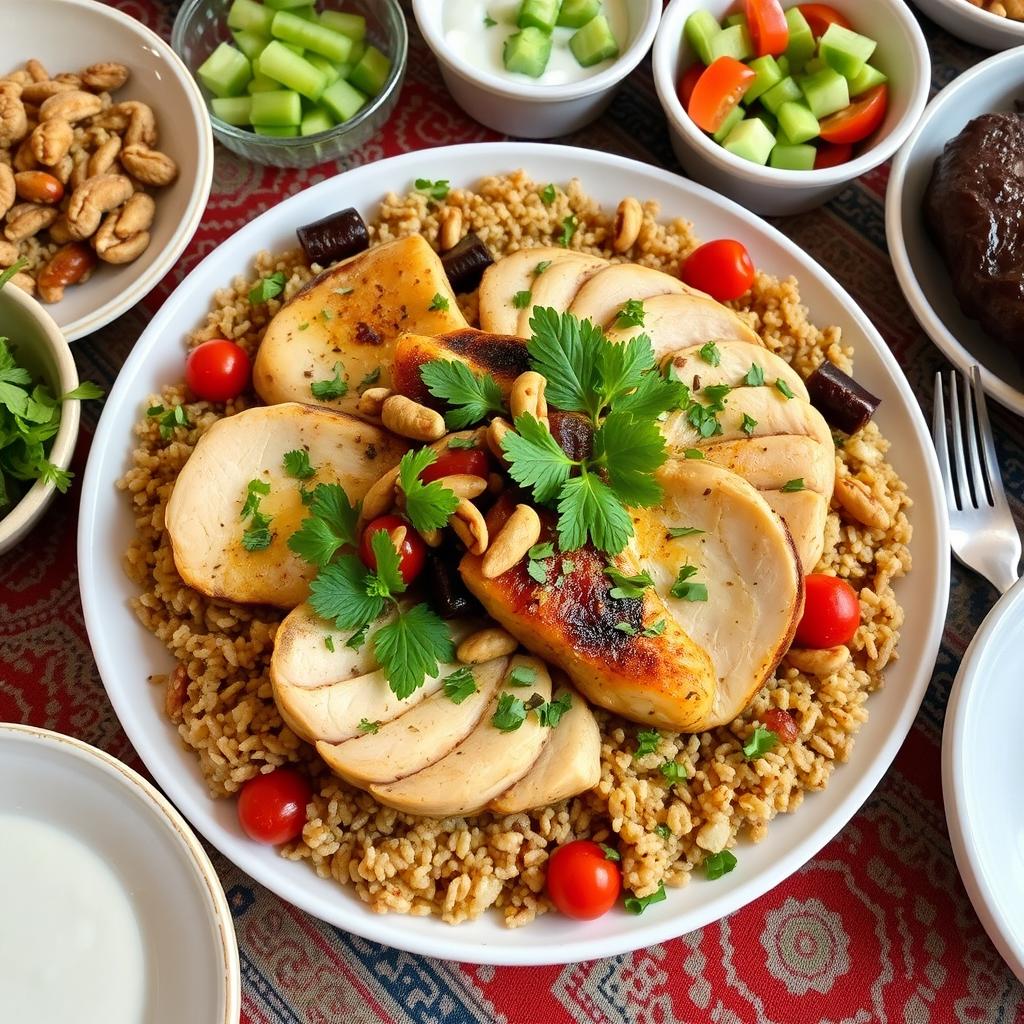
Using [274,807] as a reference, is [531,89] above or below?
above

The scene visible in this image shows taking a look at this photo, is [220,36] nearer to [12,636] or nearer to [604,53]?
[604,53]

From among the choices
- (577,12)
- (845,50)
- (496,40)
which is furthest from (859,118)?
(496,40)

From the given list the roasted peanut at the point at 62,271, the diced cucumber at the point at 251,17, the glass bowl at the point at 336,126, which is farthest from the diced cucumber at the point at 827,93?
the roasted peanut at the point at 62,271

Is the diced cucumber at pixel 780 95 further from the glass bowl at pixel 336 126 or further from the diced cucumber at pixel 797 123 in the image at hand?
the glass bowl at pixel 336 126

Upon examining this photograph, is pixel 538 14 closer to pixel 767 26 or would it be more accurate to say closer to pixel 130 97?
pixel 767 26

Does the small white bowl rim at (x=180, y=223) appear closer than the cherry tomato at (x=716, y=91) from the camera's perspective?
Yes

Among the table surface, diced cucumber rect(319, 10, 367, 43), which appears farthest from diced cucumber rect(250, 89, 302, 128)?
the table surface
